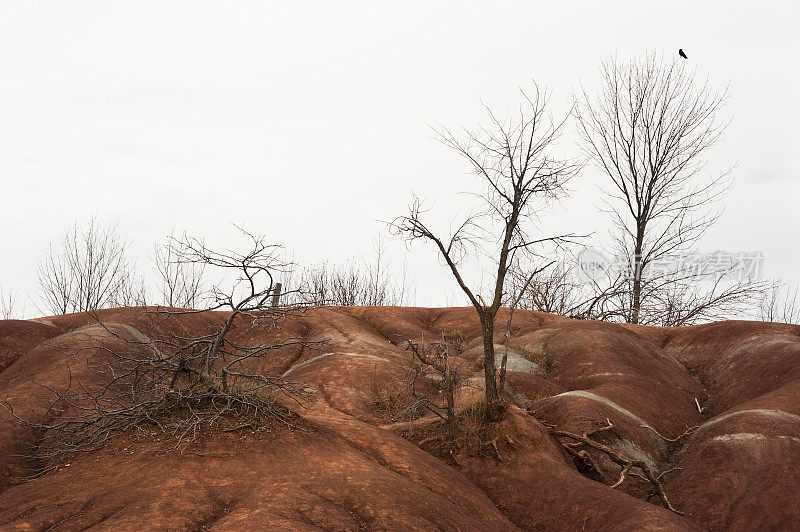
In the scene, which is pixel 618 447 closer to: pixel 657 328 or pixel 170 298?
pixel 657 328

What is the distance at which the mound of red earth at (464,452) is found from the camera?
5.68m

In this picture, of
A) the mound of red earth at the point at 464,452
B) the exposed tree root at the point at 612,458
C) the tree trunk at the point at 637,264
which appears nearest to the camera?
the mound of red earth at the point at 464,452

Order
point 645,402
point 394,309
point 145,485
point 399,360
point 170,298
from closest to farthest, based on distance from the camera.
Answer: point 145,485 → point 645,402 → point 399,360 → point 394,309 → point 170,298

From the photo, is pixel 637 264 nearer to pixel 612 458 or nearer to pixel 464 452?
pixel 612 458

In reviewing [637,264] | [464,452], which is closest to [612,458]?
[464,452]

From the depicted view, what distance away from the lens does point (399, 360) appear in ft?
44.3

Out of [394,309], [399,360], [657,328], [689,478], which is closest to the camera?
[689,478]

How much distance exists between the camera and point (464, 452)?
29.5 ft

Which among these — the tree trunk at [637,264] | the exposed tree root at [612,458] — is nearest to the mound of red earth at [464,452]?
the exposed tree root at [612,458]

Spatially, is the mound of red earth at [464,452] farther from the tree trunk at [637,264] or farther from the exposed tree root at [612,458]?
the tree trunk at [637,264]

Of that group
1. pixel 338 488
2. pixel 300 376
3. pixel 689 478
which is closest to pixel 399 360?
pixel 300 376

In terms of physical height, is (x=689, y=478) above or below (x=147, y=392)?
below

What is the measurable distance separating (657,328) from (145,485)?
14622mm

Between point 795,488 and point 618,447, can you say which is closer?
point 795,488
